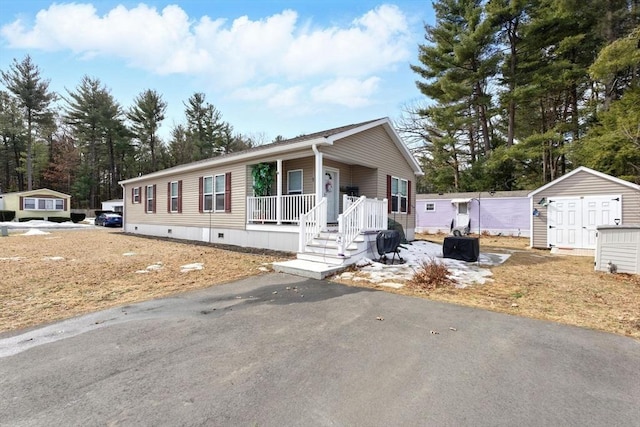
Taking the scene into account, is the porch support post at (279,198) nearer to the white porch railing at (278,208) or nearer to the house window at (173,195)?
the white porch railing at (278,208)

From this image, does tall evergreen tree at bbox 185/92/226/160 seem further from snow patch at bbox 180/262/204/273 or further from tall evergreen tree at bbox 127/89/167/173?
snow patch at bbox 180/262/204/273

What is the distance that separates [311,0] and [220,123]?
28.3 m

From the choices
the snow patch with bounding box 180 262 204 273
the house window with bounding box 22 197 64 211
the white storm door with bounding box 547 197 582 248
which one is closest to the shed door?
the white storm door with bounding box 547 197 582 248

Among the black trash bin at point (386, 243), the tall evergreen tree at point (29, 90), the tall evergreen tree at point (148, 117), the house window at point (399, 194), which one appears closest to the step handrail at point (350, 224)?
the black trash bin at point (386, 243)

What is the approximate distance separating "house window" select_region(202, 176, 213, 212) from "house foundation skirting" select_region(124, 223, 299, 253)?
2.90 feet

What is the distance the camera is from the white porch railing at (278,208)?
927cm

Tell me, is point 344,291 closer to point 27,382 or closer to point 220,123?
point 27,382

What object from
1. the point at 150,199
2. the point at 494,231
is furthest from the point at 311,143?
the point at 494,231

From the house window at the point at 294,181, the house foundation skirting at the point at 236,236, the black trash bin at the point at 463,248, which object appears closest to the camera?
the black trash bin at the point at 463,248

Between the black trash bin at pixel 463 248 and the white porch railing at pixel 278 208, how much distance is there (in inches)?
163

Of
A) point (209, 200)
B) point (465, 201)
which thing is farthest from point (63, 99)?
point (465, 201)

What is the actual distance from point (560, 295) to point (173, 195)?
48.8 ft

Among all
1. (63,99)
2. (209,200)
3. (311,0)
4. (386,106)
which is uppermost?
(63,99)

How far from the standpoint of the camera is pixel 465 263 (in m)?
8.24
